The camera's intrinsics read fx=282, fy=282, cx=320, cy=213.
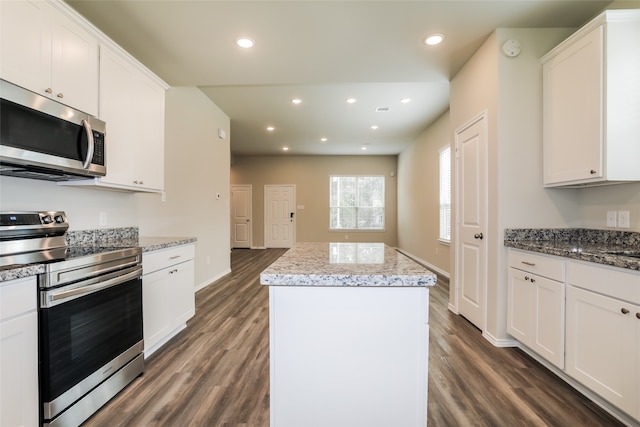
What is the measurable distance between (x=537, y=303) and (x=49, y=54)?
3.48 m

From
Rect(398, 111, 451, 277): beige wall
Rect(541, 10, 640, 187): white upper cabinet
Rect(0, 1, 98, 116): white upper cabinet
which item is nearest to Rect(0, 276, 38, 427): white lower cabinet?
Rect(0, 1, 98, 116): white upper cabinet

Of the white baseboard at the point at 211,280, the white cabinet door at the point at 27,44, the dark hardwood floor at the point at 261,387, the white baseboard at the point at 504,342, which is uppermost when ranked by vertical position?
the white cabinet door at the point at 27,44

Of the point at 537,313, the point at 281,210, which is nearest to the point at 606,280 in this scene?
the point at 537,313

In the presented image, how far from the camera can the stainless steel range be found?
1349 mm

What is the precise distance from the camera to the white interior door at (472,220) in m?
2.60

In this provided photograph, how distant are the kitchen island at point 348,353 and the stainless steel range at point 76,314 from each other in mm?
1131

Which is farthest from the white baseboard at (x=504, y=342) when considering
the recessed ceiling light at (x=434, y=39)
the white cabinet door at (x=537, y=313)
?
the recessed ceiling light at (x=434, y=39)

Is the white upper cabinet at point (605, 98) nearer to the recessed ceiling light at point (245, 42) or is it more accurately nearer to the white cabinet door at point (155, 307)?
the recessed ceiling light at point (245, 42)

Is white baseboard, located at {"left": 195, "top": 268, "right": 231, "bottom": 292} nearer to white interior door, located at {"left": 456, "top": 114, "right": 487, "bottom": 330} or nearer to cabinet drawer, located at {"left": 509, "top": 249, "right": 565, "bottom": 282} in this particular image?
white interior door, located at {"left": 456, "top": 114, "right": 487, "bottom": 330}

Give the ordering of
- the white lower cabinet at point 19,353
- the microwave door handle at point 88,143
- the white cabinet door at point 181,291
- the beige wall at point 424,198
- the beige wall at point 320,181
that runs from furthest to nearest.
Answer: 1. the beige wall at point 320,181
2. the beige wall at point 424,198
3. the white cabinet door at point 181,291
4. the microwave door handle at point 88,143
5. the white lower cabinet at point 19,353

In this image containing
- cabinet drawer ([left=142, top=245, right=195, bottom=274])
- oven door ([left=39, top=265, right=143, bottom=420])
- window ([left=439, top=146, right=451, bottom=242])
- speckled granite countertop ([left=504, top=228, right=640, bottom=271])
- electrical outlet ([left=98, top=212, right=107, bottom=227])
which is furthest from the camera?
window ([left=439, top=146, right=451, bottom=242])

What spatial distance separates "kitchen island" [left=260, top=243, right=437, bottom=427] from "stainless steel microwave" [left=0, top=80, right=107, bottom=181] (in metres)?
1.42

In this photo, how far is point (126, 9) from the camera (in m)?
2.14

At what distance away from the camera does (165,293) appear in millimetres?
2312
